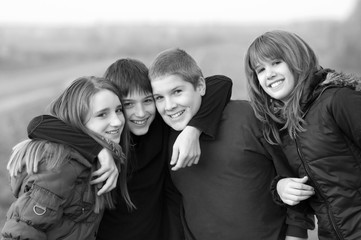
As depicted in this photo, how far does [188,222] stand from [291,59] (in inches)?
43.2

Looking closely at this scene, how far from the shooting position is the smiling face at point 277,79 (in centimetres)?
243

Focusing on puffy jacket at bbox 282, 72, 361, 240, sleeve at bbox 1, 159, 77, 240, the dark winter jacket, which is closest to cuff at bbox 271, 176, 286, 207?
the dark winter jacket

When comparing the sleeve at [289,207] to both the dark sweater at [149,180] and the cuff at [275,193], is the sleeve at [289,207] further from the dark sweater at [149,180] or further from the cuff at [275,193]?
the dark sweater at [149,180]

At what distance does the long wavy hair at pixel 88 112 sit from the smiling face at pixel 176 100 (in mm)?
237

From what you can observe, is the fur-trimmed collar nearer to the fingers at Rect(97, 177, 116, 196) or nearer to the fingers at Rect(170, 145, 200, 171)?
the fingers at Rect(170, 145, 200, 171)

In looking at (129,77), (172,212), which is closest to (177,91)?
(129,77)

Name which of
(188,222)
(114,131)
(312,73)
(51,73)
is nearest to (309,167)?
(312,73)

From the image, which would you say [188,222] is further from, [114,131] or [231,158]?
[114,131]

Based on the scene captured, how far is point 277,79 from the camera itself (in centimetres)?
245

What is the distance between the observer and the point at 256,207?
8.38 ft

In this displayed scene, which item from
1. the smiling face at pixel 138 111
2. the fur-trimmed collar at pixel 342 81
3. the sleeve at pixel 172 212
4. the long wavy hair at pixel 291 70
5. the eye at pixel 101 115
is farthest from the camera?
the sleeve at pixel 172 212

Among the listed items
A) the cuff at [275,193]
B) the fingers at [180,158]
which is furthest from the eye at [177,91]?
the cuff at [275,193]

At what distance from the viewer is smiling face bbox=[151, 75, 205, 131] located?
102 inches

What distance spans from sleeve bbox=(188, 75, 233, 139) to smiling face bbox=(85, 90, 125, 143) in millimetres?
407
